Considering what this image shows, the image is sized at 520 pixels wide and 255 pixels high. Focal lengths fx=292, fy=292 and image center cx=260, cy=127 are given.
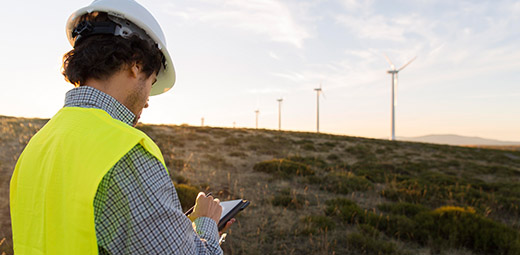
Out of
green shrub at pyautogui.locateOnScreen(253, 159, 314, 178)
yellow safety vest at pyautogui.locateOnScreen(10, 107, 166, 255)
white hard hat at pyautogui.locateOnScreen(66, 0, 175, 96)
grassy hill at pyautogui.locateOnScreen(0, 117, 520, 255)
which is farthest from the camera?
green shrub at pyautogui.locateOnScreen(253, 159, 314, 178)

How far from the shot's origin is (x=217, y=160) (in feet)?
37.1

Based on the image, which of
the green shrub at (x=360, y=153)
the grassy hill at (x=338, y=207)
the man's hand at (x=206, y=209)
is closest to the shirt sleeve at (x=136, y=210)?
the man's hand at (x=206, y=209)

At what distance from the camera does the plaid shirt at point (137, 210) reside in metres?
1.01

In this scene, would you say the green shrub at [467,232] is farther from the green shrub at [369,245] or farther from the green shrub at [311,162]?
the green shrub at [311,162]

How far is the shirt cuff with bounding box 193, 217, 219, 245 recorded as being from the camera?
1.41 metres

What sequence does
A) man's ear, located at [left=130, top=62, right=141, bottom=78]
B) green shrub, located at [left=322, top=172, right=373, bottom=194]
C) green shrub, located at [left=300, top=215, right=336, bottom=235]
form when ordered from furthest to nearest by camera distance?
1. green shrub, located at [left=322, top=172, right=373, bottom=194]
2. green shrub, located at [left=300, top=215, right=336, bottom=235]
3. man's ear, located at [left=130, top=62, right=141, bottom=78]

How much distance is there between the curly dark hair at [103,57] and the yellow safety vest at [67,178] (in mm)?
229

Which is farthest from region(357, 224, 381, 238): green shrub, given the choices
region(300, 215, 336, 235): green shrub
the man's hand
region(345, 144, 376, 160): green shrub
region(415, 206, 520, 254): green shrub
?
region(345, 144, 376, 160): green shrub

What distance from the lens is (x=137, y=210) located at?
3.33ft

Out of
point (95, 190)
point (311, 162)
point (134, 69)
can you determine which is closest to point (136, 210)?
point (95, 190)

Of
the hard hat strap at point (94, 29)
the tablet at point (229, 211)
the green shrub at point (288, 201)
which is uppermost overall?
the hard hat strap at point (94, 29)

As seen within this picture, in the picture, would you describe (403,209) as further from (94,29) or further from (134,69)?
(94,29)

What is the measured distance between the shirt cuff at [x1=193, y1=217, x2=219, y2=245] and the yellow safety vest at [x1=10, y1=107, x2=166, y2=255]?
20.8 inches

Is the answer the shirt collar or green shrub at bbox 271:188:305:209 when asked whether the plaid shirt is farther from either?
green shrub at bbox 271:188:305:209
